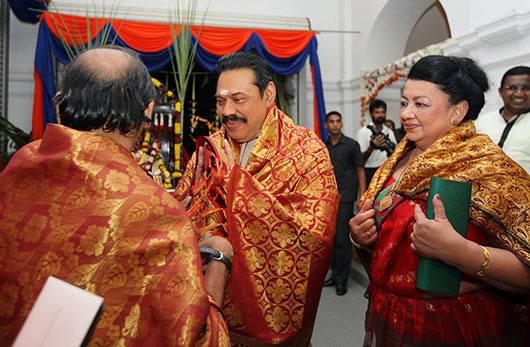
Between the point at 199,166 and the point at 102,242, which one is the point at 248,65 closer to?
the point at 199,166

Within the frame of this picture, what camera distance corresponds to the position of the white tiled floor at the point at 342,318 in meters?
3.28

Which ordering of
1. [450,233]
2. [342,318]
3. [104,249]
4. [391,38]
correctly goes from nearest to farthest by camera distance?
[104,249] → [450,233] → [342,318] → [391,38]

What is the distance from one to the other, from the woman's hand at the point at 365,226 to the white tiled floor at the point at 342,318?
195 centimetres

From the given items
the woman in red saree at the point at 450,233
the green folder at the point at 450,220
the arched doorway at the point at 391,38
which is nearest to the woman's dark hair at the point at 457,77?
the woman in red saree at the point at 450,233

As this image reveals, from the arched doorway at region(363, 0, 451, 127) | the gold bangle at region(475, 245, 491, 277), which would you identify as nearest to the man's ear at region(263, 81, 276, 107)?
the gold bangle at region(475, 245, 491, 277)

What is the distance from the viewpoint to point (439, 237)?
Answer: 121 centimetres

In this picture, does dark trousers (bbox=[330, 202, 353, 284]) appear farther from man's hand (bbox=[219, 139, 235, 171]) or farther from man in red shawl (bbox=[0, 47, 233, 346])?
man in red shawl (bbox=[0, 47, 233, 346])

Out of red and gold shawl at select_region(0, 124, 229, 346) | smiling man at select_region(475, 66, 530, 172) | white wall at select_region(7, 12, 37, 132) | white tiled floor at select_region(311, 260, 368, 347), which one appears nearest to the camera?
red and gold shawl at select_region(0, 124, 229, 346)

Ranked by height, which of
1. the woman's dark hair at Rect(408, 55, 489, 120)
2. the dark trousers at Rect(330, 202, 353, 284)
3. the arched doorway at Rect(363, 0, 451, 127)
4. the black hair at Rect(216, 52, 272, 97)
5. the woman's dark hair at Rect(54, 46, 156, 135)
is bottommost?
the dark trousers at Rect(330, 202, 353, 284)

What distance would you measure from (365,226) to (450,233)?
1.14 feet

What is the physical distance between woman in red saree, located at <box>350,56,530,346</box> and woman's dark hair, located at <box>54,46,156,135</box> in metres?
0.87

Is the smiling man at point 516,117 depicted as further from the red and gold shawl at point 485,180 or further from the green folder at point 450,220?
the green folder at point 450,220

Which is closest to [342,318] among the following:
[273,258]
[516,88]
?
[516,88]

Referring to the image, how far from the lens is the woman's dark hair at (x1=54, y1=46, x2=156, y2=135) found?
3.57 ft
